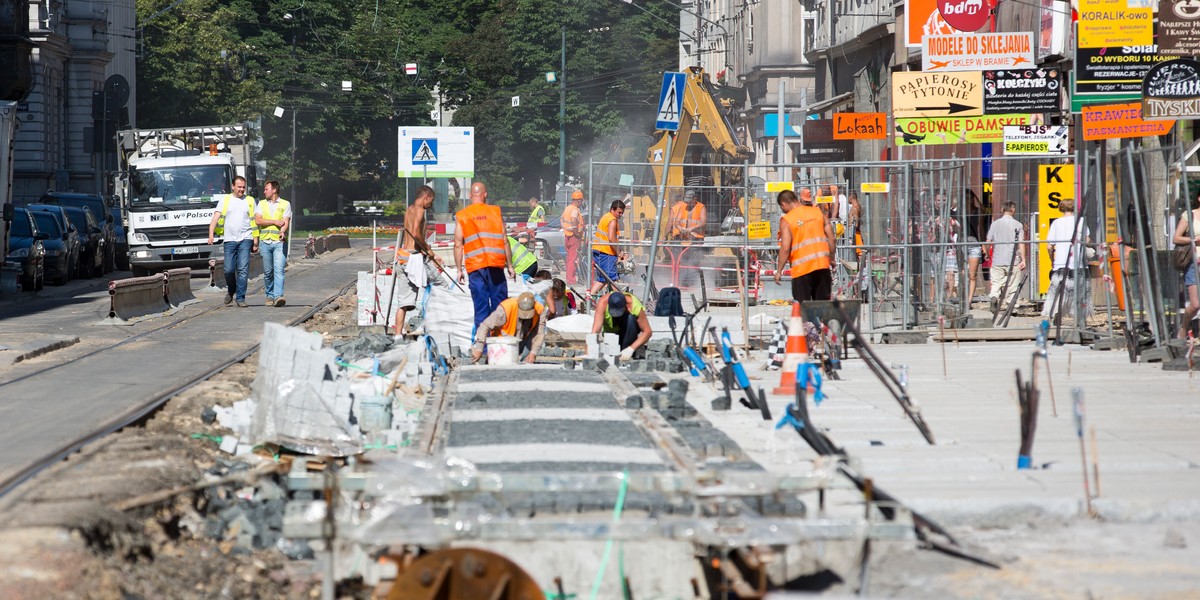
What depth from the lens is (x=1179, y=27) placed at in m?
17.3

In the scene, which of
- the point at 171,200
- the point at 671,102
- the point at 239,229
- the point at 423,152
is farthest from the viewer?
the point at 171,200

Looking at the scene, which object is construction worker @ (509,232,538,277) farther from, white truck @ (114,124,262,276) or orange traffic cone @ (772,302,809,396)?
white truck @ (114,124,262,276)

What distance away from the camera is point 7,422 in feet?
35.5

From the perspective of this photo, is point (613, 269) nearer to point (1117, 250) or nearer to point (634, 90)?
point (1117, 250)

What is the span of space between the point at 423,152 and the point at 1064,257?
14.3 meters

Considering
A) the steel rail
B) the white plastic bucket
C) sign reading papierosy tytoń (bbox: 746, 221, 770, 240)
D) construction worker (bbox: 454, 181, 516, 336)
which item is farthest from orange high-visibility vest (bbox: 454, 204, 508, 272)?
sign reading papierosy tytoń (bbox: 746, 221, 770, 240)

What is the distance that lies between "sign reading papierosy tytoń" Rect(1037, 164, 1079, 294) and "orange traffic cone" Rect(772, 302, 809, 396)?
8.04 metres

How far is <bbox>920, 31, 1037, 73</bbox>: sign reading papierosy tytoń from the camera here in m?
22.0

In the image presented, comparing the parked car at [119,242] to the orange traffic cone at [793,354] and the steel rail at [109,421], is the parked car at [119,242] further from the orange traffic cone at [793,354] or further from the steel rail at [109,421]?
the orange traffic cone at [793,354]

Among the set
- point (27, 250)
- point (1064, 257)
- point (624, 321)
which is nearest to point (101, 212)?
point (27, 250)

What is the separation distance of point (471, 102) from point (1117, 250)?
68.0 m

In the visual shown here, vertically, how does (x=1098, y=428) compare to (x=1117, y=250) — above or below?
below

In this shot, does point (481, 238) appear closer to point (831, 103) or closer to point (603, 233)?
point (603, 233)

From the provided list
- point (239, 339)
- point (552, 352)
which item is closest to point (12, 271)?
point (239, 339)
